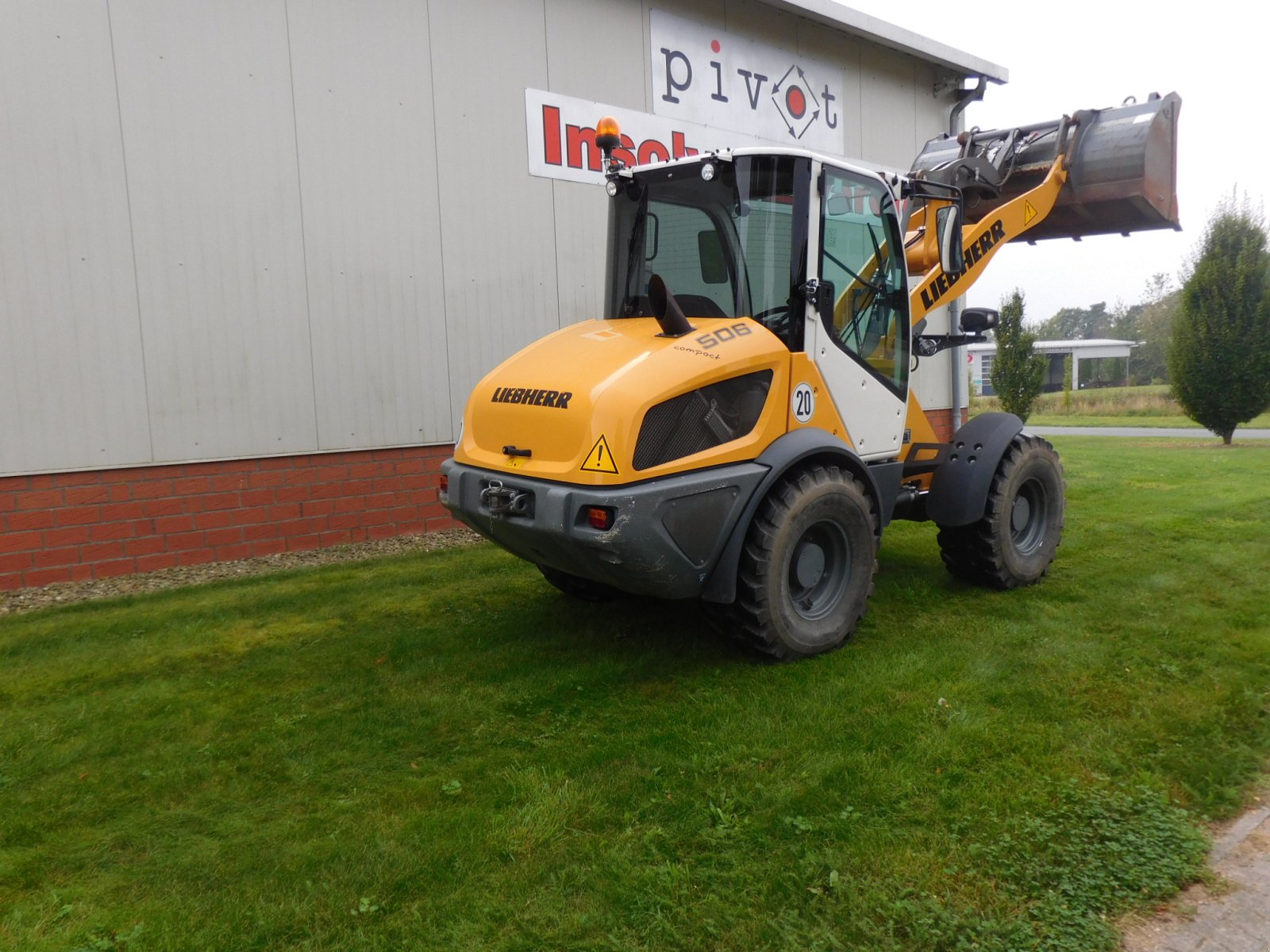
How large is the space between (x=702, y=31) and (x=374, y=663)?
26.2ft

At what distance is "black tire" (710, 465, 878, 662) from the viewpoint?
14.7 ft

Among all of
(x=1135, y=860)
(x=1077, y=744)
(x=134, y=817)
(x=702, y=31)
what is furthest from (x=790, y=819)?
(x=702, y=31)

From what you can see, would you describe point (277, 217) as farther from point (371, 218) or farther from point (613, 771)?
point (613, 771)

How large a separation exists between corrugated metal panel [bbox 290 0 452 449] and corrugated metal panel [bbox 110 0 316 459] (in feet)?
0.56

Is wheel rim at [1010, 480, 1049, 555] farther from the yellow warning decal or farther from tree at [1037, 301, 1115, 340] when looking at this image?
tree at [1037, 301, 1115, 340]

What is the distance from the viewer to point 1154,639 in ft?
16.2

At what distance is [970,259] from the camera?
632cm

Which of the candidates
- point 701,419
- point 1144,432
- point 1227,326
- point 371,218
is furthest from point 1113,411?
point 701,419

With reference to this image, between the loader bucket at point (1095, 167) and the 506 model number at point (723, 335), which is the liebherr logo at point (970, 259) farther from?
the 506 model number at point (723, 335)

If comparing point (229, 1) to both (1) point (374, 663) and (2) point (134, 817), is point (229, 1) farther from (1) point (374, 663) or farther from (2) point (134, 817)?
(2) point (134, 817)

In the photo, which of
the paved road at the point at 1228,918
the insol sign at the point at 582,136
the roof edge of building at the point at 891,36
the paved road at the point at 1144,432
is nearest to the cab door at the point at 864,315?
the paved road at the point at 1228,918

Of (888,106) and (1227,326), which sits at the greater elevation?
(888,106)

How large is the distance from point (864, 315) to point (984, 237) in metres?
1.68

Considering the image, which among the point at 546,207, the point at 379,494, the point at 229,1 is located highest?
the point at 229,1
